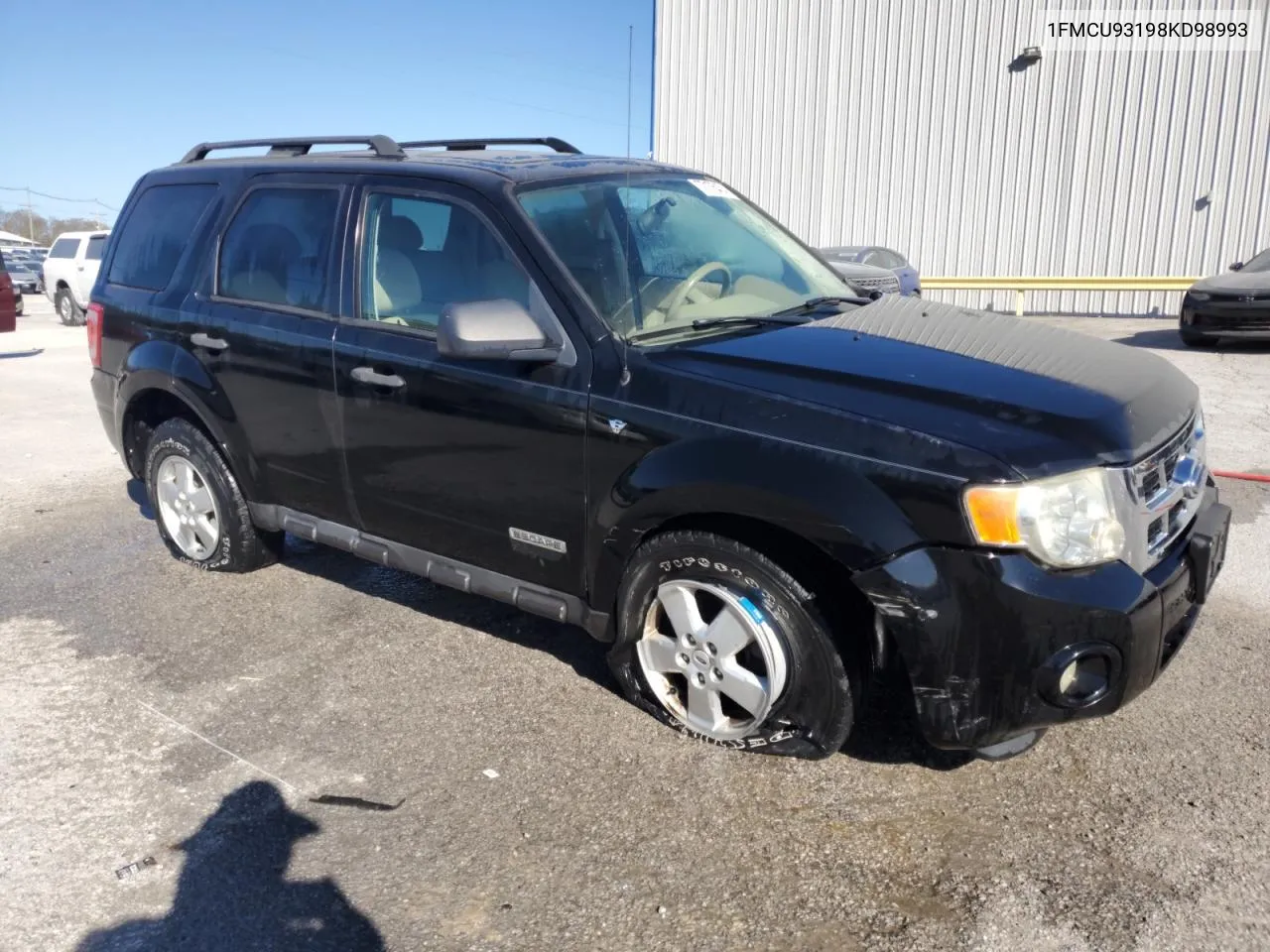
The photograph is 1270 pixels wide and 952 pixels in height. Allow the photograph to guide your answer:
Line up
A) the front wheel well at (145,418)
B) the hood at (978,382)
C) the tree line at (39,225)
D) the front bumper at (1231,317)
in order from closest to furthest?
the hood at (978,382) → the front wheel well at (145,418) → the front bumper at (1231,317) → the tree line at (39,225)

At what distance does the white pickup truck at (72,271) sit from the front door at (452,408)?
17838 mm

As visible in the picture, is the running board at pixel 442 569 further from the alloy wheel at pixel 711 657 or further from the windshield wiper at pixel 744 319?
the windshield wiper at pixel 744 319

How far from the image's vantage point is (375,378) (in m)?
3.96

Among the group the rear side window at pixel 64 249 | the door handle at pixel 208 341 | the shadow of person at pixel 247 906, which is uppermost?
the rear side window at pixel 64 249

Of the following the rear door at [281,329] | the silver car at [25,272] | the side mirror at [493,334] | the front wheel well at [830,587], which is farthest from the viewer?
the silver car at [25,272]

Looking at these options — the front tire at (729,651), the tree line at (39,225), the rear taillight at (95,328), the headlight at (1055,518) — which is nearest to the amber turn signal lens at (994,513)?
the headlight at (1055,518)

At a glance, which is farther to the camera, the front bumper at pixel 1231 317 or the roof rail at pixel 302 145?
the front bumper at pixel 1231 317

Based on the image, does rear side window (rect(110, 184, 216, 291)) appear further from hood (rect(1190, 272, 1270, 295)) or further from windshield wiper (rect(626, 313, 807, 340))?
hood (rect(1190, 272, 1270, 295))

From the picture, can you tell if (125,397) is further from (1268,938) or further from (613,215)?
(1268,938)

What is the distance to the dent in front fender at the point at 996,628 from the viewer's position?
274 centimetres

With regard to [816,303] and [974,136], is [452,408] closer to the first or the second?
[816,303]

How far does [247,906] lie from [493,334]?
1.78 metres

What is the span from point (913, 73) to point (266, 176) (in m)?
19.5

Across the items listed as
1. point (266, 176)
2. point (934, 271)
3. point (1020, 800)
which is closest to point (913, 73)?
point (934, 271)
